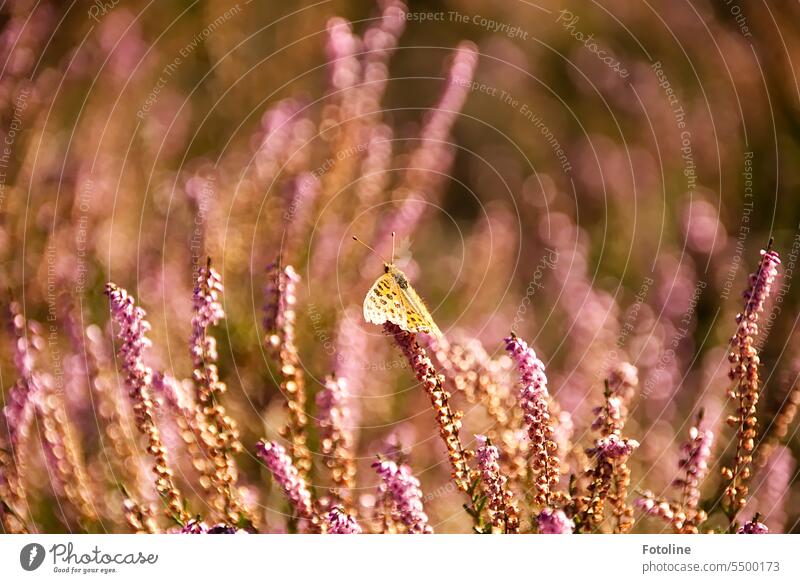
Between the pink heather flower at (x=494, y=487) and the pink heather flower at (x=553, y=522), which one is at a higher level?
the pink heather flower at (x=494, y=487)

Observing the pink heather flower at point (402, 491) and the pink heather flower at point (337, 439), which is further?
the pink heather flower at point (337, 439)

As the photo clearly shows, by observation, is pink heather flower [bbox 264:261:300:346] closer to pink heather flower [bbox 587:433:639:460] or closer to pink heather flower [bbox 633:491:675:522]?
pink heather flower [bbox 587:433:639:460]

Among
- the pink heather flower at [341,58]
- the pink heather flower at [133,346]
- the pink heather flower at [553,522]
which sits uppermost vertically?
the pink heather flower at [341,58]

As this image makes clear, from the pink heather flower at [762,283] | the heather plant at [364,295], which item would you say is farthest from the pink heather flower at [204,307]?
the pink heather flower at [762,283]

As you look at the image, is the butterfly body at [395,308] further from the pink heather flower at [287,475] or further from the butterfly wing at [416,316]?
the pink heather flower at [287,475]
